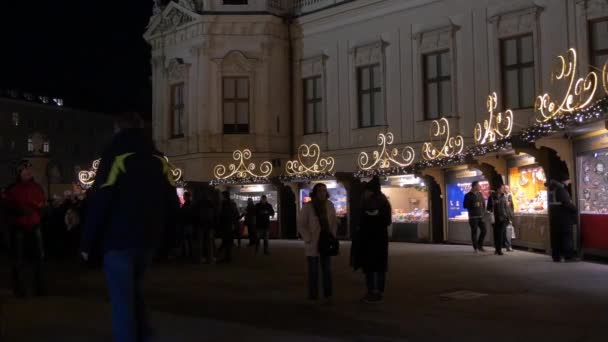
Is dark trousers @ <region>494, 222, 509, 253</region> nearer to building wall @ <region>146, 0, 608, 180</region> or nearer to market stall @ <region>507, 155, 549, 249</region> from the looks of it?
market stall @ <region>507, 155, 549, 249</region>

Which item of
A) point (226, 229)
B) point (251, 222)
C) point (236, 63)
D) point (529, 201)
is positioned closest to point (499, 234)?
point (529, 201)

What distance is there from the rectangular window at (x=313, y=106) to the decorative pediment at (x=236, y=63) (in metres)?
2.72

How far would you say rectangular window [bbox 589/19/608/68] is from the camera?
77.4ft

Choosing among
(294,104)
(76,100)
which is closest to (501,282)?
(294,104)

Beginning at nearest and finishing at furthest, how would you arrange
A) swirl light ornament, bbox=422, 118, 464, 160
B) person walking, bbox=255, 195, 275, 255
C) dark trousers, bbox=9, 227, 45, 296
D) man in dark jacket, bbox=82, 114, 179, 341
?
man in dark jacket, bbox=82, 114, 179, 341, dark trousers, bbox=9, 227, 45, 296, person walking, bbox=255, 195, 275, 255, swirl light ornament, bbox=422, 118, 464, 160

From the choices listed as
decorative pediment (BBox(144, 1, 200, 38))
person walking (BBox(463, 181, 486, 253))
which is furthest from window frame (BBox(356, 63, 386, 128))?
person walking (BBox(463, 181, 486, 253))

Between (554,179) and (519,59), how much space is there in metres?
10.0

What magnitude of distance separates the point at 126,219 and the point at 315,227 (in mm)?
5654

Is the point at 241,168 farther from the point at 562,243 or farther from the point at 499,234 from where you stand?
the point at 562,243

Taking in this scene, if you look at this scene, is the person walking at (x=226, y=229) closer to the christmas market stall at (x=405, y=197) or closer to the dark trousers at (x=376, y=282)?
the christmas market stall at (x=405, y=197)

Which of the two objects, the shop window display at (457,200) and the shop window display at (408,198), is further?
the shop window display at (408,198)

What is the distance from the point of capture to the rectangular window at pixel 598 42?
77.4 ft

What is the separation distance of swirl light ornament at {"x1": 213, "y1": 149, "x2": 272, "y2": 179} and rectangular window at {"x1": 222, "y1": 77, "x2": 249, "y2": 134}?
1.71 m

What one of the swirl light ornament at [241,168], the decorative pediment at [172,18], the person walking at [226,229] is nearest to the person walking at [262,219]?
the person walking at [226,229]
